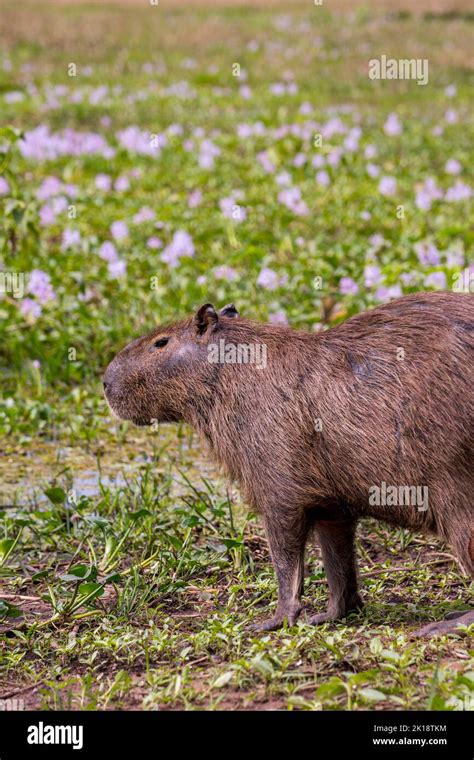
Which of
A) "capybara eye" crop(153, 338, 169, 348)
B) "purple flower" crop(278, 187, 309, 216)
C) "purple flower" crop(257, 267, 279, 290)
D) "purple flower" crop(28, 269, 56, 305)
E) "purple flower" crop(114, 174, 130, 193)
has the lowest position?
"capybara eye" crop(153, 338, 169, 348)

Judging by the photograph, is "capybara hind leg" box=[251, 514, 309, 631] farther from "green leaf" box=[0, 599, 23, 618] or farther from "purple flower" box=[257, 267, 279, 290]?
"purple flower" box=[257, 267, 279, 290]

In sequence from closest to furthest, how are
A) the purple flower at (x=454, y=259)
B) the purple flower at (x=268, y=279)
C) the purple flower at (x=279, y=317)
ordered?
the purple flower at (x=454, y=259) < the purple flower at (x=279, y=317) < the purple flower at (x=268, y=279)

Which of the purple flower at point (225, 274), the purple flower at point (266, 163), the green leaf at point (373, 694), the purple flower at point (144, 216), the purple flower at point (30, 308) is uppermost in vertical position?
the purple flower at point (266, 163)

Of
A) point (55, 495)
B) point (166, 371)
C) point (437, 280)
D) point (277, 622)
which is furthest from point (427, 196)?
point (277, 622)

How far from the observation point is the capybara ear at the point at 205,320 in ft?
16.0

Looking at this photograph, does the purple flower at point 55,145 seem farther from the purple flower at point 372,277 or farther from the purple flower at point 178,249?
the purple flower at point 372,277

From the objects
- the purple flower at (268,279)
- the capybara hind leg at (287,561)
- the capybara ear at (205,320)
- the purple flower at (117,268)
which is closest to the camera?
the capybara hind leg at (287,561)

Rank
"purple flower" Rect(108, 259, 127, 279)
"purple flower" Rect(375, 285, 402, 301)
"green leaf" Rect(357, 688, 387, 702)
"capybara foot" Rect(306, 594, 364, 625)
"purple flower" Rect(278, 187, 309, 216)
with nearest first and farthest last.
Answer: "green leaf" Rect(357, 688, 387, 702) → "capybara foot" Rect(306, 594, 364, 625) → "purple flower" Rect(375, 285, 402, 301) → "purple flower" Rect(108, 259, 127, 279) → "purple flower" Rect(278, 187, 309, 216)

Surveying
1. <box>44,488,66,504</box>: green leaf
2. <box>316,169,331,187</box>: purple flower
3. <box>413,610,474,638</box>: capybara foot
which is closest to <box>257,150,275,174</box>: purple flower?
<box>316,169,331,187</box>: purple flower

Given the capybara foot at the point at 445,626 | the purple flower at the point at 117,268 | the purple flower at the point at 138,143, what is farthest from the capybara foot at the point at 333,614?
the purple flower at the point at 138,143

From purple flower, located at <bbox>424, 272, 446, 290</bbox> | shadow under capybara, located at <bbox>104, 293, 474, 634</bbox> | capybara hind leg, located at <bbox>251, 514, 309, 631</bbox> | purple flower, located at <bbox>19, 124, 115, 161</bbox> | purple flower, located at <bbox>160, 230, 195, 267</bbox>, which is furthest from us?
purple flower, located at <bbox>19, 124, 115, 161</bbox>

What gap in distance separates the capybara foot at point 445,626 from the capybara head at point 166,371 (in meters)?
1.25

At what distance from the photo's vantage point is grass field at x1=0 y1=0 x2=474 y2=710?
4.26m

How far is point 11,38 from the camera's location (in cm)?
2264
